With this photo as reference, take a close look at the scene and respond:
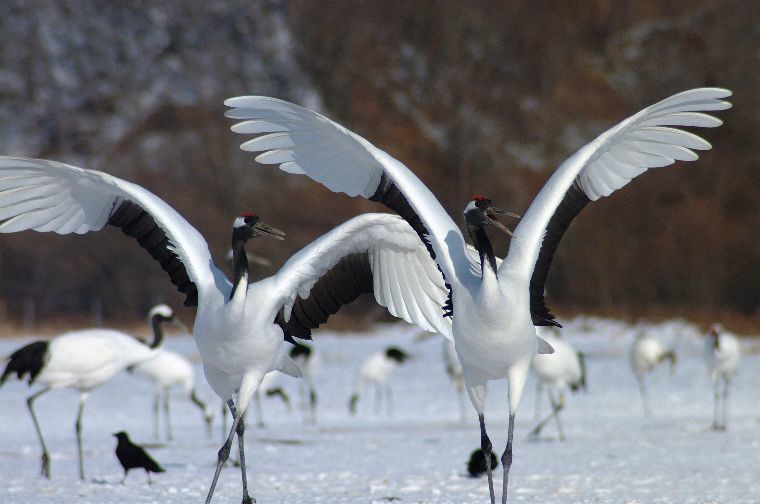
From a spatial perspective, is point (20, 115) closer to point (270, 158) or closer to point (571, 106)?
point (571, 106)

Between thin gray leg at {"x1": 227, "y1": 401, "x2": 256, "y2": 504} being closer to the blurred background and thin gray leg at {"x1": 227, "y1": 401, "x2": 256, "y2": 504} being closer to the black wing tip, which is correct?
the black wing tip

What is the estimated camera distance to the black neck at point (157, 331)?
1138 centimetres

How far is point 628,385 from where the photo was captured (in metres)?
17.5

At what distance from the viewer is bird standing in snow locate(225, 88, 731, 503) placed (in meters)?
6.59

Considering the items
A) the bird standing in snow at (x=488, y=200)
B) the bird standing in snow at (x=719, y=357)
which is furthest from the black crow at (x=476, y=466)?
the bird standing in snow at (x=719, y=357)

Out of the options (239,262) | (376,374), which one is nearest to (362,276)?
(239,262)

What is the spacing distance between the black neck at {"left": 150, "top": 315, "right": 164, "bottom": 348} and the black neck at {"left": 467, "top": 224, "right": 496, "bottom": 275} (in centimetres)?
517

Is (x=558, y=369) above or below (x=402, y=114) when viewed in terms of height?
below

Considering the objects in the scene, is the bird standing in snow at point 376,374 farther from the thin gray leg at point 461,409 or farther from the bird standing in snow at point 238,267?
the bird standing in snow at point 238,267

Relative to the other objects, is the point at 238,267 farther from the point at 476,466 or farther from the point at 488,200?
the point at 476,466

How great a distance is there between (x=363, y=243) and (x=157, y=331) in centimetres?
511

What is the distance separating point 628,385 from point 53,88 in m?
34.4

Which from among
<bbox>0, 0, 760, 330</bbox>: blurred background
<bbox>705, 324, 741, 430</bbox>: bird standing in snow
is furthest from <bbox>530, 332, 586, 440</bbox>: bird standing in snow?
<bbox>0, 0, 760, 330</bbox>: blurred background

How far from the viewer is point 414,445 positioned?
11445 millimetres
